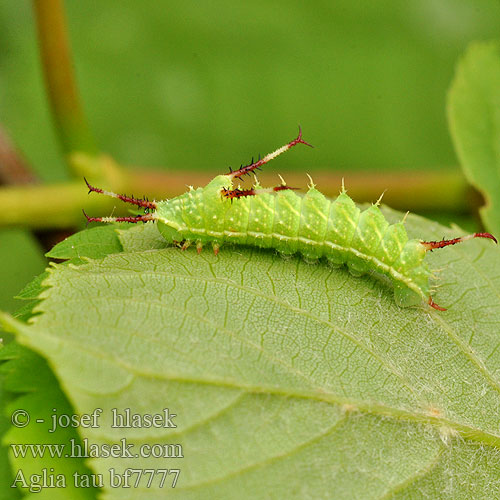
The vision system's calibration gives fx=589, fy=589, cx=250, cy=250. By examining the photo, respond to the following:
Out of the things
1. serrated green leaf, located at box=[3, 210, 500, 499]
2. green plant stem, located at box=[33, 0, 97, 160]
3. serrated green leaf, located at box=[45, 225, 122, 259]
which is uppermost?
green plant stem, located at box=[33, 0, 97, 160]

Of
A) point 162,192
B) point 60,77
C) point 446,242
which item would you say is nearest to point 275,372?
point 446,242

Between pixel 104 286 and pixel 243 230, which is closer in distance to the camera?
pixel 104 286

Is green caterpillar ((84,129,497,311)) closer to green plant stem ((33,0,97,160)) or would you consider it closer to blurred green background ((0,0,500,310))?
green plant stem ((33,0,97,160))

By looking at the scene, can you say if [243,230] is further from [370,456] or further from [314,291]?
[370,456]

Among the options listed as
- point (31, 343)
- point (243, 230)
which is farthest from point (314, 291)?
point (31, 343)

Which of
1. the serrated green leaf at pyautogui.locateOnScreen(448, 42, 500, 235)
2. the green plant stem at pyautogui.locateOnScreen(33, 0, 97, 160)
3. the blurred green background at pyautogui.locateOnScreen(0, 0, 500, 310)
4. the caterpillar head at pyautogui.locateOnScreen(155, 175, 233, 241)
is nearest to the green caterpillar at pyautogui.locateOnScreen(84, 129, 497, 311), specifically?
the caterpillar head at pyautogui.locateOnScreen(155, 175, 233, 241)
